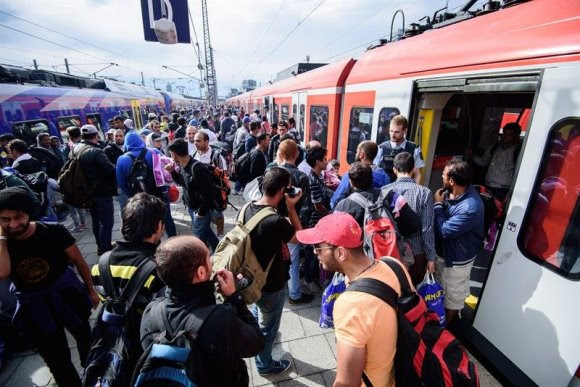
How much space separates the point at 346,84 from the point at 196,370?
5.07 meters


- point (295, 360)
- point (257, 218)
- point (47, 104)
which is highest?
point (47, 104)

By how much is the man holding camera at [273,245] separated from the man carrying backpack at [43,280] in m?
1.28

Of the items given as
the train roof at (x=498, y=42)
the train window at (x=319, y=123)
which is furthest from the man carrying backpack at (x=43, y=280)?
the train window at (x=319, y=123)

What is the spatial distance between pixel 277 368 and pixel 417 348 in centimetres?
161

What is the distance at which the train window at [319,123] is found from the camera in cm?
602

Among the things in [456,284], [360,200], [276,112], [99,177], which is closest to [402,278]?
[360,200]

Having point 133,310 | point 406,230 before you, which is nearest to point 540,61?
point 406,230

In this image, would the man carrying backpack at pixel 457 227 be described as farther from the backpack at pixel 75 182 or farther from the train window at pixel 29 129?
the train window at pixel 29 129

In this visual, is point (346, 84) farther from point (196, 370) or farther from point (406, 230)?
point (196, 370)

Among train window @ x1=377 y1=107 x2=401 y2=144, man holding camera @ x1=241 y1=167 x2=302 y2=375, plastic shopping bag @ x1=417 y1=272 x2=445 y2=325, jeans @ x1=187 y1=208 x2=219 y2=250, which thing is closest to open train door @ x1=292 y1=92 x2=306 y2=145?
train window @ x1=377 y1=107 x2=401 y2=144

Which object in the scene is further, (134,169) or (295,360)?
(134,169)

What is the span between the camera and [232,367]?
130cm

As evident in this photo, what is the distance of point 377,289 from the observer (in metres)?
1.19

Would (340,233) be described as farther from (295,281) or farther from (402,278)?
(295,281)
